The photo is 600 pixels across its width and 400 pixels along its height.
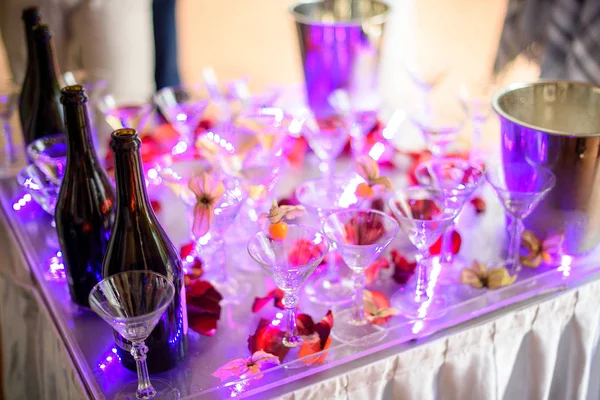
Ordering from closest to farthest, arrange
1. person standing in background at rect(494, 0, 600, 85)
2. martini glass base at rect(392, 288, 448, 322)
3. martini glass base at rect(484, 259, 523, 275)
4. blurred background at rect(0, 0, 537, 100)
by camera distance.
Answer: martini glass base at rect(392, 288, 448, 322), martini glass base at rect(484, 259, 523, 275), person standing in background at rect(494, 0, 600, 85), blurred background at rect(0, 0, 537, 100)

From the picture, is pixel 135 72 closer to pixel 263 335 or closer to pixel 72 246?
pixel 72 246

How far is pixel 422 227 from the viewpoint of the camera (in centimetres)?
99

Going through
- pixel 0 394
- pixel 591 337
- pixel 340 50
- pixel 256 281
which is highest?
pixel 340 50

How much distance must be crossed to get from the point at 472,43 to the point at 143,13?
228 cm

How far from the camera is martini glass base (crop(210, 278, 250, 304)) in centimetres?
108

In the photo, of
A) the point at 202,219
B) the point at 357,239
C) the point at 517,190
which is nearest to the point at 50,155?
the point at 202,219

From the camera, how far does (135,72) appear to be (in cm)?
249

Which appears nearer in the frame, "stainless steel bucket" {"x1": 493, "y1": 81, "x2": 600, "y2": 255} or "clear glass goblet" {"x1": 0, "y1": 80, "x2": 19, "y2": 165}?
"stainless steel bucket" {"x1": 493, "y1": 81, "x2": 600, "y2": 255}

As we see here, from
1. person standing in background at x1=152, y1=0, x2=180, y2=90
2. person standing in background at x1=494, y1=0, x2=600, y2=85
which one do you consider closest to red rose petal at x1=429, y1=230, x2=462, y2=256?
person standing in background at x1=494, y1=0, x2=600, y2=85

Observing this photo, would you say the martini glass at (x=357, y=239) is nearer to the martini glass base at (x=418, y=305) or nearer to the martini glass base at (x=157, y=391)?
the martini glass base at (x=418, y=305)

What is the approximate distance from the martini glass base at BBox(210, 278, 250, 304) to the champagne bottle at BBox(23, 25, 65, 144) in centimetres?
56

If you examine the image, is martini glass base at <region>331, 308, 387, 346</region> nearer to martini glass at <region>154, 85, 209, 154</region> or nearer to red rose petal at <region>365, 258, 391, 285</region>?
red rose petal at <region>365, 258, 391, 285</region>

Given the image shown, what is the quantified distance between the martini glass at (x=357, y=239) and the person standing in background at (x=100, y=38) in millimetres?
1366

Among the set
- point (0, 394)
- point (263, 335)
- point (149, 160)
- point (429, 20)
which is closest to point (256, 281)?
point (263, 335)
